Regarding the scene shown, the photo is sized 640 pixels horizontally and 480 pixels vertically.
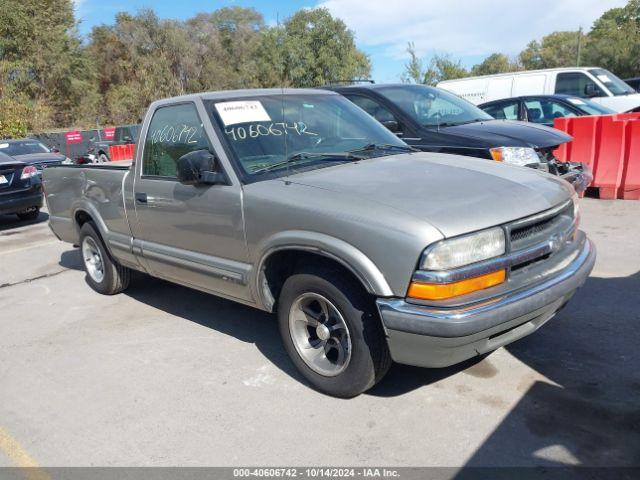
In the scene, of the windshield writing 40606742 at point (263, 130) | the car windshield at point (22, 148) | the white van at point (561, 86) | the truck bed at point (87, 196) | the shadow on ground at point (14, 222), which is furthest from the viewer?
the car windshield at point (22, 148)

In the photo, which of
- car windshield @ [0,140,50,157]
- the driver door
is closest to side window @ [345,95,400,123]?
the driver door

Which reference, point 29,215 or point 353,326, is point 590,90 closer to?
point 353,326

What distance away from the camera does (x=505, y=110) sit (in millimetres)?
10812

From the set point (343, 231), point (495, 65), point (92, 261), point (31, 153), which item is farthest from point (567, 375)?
point (495, 65)

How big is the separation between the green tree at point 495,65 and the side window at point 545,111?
6581cm

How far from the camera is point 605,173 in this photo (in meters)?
8.41

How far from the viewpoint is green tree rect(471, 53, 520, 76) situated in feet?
239

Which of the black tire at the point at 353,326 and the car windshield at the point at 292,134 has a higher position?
the car windshield at the point at 292,134

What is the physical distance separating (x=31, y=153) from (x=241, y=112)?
12.8 metres

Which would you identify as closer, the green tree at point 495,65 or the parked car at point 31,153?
the parked car at point 31,153

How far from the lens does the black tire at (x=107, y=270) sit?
567 centimetres

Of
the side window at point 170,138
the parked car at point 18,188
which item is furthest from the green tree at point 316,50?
the side window at point 170,138

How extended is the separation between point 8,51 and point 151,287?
42135 mm

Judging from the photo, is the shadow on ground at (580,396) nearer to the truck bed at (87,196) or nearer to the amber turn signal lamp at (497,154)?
the amber turn signal lamp at (497,154)
